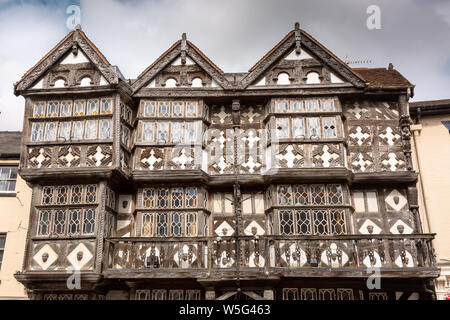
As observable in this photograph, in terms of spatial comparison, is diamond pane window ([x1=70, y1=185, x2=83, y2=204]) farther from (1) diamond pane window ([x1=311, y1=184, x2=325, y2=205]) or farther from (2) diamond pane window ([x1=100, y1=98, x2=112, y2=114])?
(1) diamond pane window ([x1=311, y1=184, x2=325, y2=205])

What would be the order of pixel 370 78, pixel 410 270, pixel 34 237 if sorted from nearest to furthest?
pixel 410 270 < pixel 34 237 < pixel 370 78

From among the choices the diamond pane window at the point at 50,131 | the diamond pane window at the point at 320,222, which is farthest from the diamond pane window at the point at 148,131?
the diamond pane window at the point at 320,222

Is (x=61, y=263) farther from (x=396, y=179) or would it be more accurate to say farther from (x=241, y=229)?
(x=396, y=179)

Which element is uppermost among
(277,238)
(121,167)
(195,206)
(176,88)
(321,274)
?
(176,88)

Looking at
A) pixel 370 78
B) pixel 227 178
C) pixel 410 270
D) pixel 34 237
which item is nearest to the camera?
pixel 410 270

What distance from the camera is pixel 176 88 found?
18812 millimetres

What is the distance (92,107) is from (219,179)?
4876 millimetres

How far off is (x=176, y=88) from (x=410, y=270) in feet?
31.2

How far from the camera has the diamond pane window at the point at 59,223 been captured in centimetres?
1692

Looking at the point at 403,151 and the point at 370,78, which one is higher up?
the point at 370,78

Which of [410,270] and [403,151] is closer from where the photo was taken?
[410,270]

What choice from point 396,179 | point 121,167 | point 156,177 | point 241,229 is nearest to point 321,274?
point 241,229

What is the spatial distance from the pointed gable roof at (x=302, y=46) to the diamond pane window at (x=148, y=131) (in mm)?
3436

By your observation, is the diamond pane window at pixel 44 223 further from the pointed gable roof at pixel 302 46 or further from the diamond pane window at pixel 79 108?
the pointed gable roof at pixel 302 46
